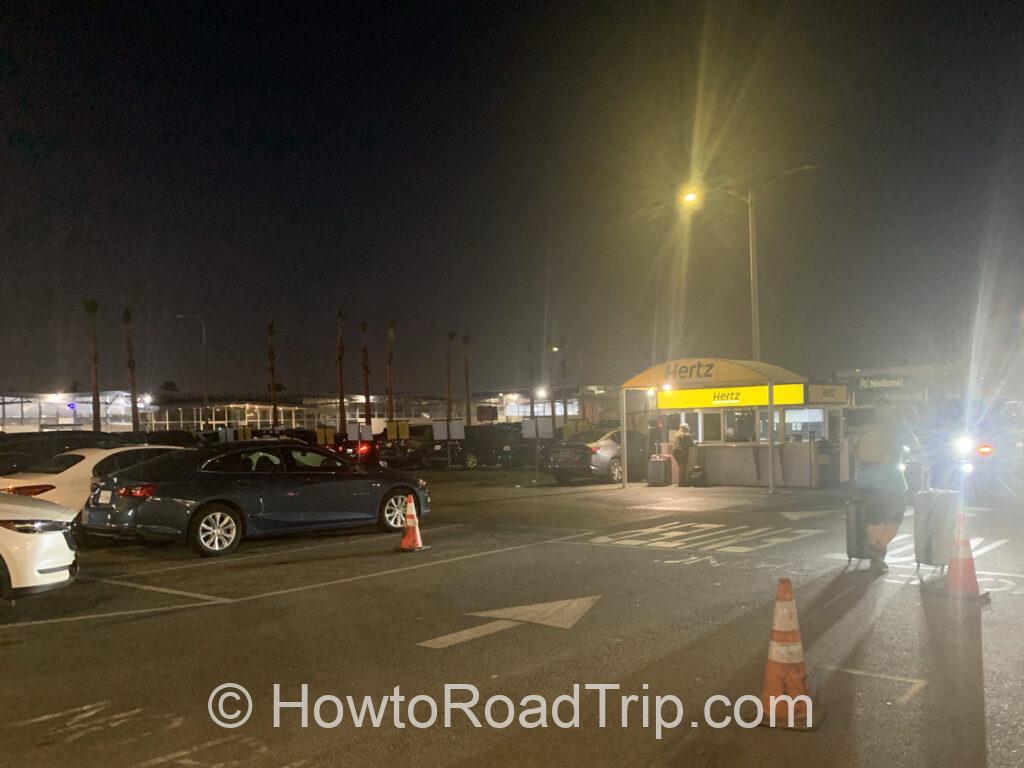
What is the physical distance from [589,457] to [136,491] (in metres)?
14.1

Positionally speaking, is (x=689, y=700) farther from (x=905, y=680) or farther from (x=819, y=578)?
(x=819, y=578)

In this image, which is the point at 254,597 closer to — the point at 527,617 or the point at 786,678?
the point at 527,617

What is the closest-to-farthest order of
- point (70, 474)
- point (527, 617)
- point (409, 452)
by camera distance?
1. point (527, 617)
2. point (70, 474)
3. point (409, 452)

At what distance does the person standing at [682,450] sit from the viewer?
2198 cm

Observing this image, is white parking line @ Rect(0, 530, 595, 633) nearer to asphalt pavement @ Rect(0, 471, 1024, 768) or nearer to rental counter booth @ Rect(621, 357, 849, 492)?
asphalt pavement @ Rect(0, 471, 1024, 768)

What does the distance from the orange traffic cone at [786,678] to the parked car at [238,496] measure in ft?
28.3

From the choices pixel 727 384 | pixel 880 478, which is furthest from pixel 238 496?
pixel 727 384

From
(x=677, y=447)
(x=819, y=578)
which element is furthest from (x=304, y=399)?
(x=819, y=578)

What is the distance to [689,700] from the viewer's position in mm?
5441

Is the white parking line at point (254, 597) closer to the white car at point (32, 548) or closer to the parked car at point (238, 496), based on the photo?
the white car at point (32, 548)

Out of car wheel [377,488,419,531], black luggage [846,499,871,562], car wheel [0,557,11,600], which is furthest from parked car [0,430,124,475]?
black luggage [846,499,871,562]

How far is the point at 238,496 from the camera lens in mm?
12008

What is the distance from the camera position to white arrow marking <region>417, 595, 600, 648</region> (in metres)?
7.08

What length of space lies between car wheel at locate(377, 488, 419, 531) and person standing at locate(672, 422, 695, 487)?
9.94m
